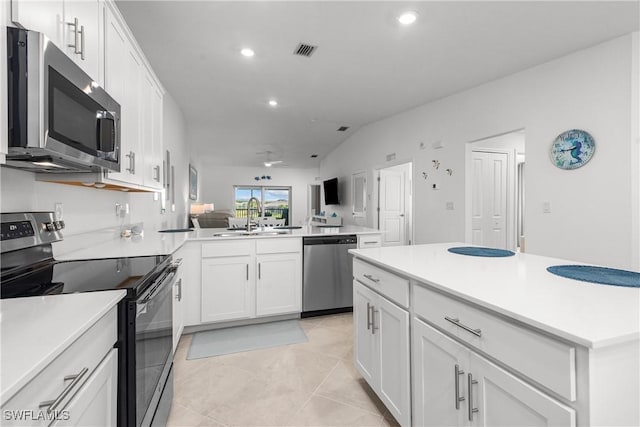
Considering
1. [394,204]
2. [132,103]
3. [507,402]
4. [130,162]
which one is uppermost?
[132,103]

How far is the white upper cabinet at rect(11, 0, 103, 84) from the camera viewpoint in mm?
929

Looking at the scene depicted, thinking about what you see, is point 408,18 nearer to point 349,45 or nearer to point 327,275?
point 349,45

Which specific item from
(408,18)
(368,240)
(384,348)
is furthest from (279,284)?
(408,18)

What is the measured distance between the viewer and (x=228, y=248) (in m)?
2.80

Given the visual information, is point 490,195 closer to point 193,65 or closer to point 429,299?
point 429,299

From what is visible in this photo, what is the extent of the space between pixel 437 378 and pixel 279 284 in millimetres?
2040

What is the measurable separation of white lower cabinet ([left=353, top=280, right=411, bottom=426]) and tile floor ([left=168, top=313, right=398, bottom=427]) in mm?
208

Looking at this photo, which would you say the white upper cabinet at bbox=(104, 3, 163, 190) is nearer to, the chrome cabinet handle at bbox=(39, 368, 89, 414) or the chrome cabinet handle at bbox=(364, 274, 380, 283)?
the chrome cabinet handle at bbox=(39, 368, 89, 414)

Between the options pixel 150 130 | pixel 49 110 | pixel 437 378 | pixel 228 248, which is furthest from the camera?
pixel 228 248

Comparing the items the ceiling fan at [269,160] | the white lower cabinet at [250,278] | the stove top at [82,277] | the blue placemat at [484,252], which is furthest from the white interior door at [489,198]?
the ceiling fan at [269,160]

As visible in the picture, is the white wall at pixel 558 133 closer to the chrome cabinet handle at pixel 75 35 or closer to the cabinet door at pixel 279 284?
the cabinet door at pixel 279 284

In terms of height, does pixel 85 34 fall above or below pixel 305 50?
below

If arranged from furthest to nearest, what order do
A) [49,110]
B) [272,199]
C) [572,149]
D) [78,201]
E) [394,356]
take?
[272,199] → [572,149] → [78,201] → [394,356] → [49,110]

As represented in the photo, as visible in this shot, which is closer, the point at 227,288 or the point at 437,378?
the point at 437,378
